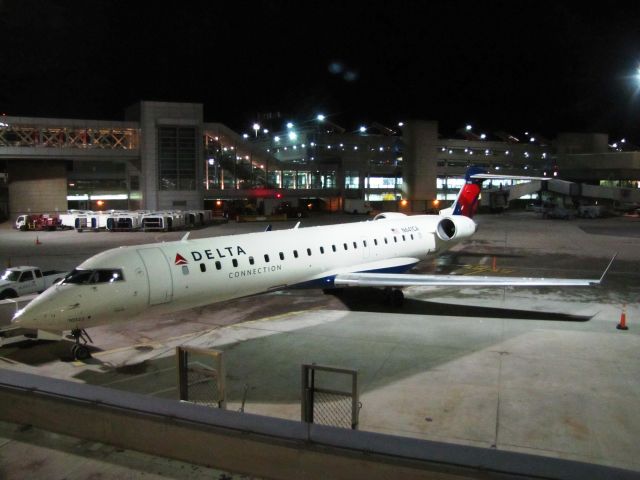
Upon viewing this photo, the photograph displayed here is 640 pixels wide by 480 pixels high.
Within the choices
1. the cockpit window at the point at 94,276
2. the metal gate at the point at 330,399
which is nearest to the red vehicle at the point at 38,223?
the cockpit window at the point at 94,276

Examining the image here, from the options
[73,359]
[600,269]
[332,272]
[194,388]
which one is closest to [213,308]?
[332,272]

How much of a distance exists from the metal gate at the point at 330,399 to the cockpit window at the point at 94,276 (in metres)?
5.24

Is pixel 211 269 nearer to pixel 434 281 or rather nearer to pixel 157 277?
pixel 157 277

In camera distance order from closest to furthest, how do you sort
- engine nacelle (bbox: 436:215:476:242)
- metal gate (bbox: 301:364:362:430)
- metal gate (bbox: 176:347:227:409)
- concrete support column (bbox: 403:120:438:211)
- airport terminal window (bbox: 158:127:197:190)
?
metal gate (bbox: 301:364:362:430) → metal gate (bbox: 176:347:227:409) → engine nacelle (bbox: 436:215:476:242) → airport terminal window (bbox: 158:127:197:190) → concrete support column (bbox: 403:120:438:211)

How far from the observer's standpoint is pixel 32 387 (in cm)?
522

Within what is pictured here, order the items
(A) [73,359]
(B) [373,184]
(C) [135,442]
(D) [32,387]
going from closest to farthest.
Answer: (C) [135,442] < (D) [32,387] < (A) [73,359] < (B) [373,184]

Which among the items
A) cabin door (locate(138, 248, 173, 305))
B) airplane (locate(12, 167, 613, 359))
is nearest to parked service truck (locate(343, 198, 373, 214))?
airplane (locate(12, 167, 613, 359))

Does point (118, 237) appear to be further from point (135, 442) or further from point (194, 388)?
point (135, 442)

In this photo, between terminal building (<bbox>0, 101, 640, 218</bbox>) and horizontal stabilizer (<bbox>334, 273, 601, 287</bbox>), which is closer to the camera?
horizontal stabilizer (<bbox>334, 273, 601, 287</bbox>)

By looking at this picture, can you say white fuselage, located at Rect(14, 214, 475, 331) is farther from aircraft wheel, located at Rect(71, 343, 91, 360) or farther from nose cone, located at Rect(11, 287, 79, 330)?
aircraft wheel, located at Rect(71, 343, 91, 360)

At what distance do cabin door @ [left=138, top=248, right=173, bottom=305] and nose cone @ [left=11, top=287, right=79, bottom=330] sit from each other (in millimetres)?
1739

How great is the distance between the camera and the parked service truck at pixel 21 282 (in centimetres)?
1833

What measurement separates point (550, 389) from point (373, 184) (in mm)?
78645

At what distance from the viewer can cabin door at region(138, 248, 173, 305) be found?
41.1 ft
